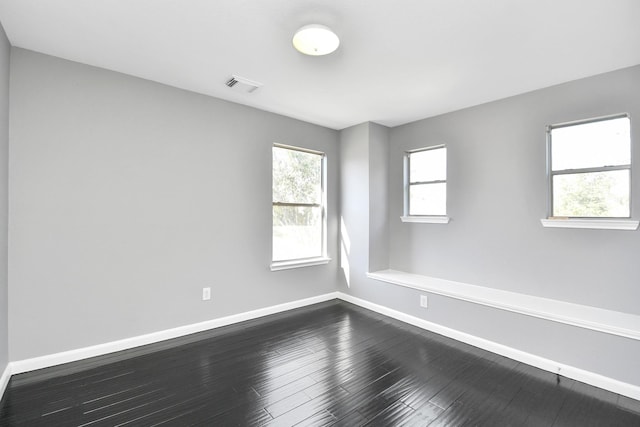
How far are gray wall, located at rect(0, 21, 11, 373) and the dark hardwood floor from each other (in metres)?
0.36

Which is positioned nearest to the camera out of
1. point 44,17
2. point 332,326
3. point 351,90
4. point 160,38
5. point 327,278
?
point 44,17

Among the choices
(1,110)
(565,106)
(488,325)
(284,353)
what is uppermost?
(565,106)

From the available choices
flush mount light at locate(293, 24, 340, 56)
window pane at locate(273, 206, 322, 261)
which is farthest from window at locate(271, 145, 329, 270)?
flush mount light at locate(293, 24, 340, 56)

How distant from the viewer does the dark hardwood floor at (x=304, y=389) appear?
72.3 inches

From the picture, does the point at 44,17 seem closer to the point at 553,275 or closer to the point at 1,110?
the point at 1,110

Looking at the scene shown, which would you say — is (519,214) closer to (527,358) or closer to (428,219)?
(428,219)

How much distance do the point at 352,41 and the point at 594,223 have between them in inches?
99.9

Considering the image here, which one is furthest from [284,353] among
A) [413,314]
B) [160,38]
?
[160,38]

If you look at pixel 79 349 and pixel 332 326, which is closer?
pixel 79 349

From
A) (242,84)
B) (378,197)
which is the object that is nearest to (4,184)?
(242,84)

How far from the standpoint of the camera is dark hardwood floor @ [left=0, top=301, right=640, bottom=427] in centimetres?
184

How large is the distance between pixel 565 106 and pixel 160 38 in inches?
138

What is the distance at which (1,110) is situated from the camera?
202 cm

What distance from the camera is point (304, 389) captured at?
212 centimetres
